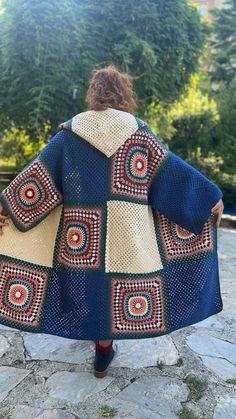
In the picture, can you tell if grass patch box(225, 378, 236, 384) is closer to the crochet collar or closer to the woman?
the woman

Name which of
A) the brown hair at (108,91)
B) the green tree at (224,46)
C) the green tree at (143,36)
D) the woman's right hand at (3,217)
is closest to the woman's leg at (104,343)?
the woman's right hand at (3,217)

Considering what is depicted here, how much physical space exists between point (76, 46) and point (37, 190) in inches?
130

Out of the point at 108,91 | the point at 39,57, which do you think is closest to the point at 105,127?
the point at 108,91

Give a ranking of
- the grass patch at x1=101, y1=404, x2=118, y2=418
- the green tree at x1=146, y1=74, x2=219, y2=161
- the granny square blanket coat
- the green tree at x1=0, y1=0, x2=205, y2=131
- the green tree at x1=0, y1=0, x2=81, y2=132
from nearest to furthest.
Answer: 1. the grass patch at x1=101, y1=404, x2=118, y2=418
2. the granny square blanket coat
3. the green tree at x1=0, y1=0, x2=81, y2=132
4. the green tree at x1=0, y1=0, x2=205, y2=131
5. the green tree at x1=146, y1=74, x2=219, y2=161

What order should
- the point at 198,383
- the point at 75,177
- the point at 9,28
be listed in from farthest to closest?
1. the point at 9,28
2. the point at 198,383
3. the point at 75,177

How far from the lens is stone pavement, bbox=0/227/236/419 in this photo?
67.6 inches

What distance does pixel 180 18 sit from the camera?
203 inches

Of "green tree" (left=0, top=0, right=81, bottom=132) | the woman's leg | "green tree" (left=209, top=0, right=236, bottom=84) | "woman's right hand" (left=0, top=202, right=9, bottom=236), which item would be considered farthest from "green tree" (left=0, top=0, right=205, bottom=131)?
"green tree" (left=209, top=0, right=236, bottom=84)

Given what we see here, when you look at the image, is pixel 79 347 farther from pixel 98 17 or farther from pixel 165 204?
pixel 98 17

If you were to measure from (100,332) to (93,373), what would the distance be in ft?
1.04

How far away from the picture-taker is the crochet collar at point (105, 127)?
1745mm

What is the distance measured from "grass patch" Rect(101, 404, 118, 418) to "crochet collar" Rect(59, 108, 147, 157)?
3.32ft

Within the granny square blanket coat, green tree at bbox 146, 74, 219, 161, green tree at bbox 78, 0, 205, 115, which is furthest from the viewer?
green tree at bbox 146, 74, 219, 161

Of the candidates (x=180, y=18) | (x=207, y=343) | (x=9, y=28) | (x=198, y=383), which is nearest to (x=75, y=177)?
(x=198, y=383)
